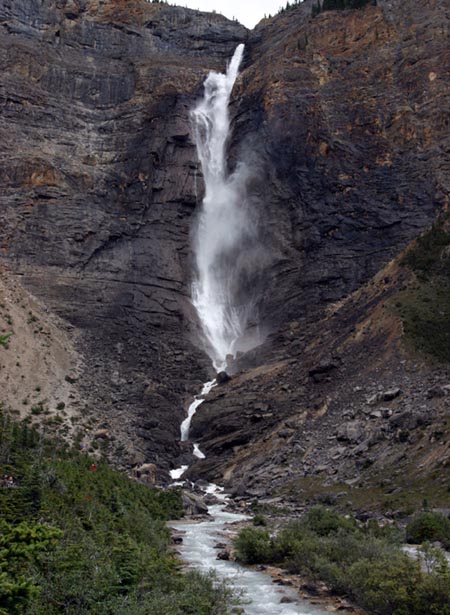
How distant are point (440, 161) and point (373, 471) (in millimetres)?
37348

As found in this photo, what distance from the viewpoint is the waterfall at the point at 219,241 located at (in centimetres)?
6131

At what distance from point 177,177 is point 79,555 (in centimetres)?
5864

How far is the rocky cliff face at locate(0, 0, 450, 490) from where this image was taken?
55.0 meters

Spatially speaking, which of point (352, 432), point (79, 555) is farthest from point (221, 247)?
point (79, 555)

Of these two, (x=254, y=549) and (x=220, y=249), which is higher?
(x=220, y=249)

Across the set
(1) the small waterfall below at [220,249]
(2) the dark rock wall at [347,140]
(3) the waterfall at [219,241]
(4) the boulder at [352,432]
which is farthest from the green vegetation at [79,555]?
(2) the dark rock wall at [347,140]

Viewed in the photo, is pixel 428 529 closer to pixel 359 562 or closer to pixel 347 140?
pixel 359 562

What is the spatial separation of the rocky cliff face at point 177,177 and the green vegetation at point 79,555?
19.6 meters

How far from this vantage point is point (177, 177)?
229 feet

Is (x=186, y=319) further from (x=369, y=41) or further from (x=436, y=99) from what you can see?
(x=369, y=41)

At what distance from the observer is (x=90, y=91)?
77500 millimetres

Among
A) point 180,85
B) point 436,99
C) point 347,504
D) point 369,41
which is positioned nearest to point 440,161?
point 436,99

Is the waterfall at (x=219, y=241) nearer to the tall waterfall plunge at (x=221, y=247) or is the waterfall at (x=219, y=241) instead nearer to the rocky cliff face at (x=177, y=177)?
the tall waterfall plunge at (x=221, y=247)

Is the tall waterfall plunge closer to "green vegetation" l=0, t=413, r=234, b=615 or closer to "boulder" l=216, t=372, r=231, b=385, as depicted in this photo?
"boulder" l=216, t=372, r=231, b=385
